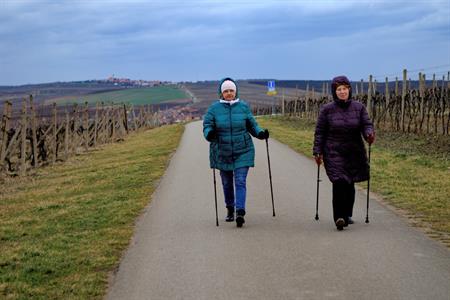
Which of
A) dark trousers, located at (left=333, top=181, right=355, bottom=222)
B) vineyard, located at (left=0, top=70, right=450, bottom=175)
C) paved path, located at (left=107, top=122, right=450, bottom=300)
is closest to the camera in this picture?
paved path, located at (left=107, top=122, right=450, bottom=300)

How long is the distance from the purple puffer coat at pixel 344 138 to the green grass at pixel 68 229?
2967mm

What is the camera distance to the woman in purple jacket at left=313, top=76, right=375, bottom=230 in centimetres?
925

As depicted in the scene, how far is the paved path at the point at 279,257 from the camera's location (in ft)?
20.7

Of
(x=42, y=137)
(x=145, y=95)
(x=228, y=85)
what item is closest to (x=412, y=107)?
(x=42, y=137)

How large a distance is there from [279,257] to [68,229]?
428cm

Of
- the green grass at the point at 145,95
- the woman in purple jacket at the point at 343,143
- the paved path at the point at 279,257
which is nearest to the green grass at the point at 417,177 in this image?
the paved path at the point at 279,257

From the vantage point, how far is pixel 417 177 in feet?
48.7

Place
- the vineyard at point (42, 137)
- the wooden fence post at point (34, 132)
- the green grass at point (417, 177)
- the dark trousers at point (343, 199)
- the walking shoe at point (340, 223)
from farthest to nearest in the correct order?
the wooden fence post at point (34, 132) < the vineyard at point (42, 137) < the green grass at point (417, 177) < the dark trousers at point (343, 199) < the walking shoe at point (340, 223)

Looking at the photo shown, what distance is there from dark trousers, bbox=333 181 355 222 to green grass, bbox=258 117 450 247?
3.22ft

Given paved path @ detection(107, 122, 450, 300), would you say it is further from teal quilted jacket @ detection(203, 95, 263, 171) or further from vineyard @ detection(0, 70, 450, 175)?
vineyard @ detection(0, 70, 450, 175)

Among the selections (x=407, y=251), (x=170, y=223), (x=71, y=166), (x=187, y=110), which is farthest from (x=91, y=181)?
(x=187, y=110)

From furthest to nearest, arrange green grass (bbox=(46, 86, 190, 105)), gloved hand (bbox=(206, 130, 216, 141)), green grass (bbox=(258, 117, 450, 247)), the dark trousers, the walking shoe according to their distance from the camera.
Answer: green grass (bbox=(46, 86, 190, 105)), green grass (bbox=(258, 117, 450, 247)), gloved hand (bbox=(206, 130, 216, 141)), the dark trousers, the walking shoe

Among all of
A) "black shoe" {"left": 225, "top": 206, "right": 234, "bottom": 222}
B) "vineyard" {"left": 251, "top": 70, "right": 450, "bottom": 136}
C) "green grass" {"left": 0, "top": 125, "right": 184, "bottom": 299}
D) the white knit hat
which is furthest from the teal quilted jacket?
"vineyard" {"left": 251, "top": 70, "right": 450, "bottom": 136}

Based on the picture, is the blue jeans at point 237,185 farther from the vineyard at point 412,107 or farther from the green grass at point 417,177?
the vineyard at point 412,107
